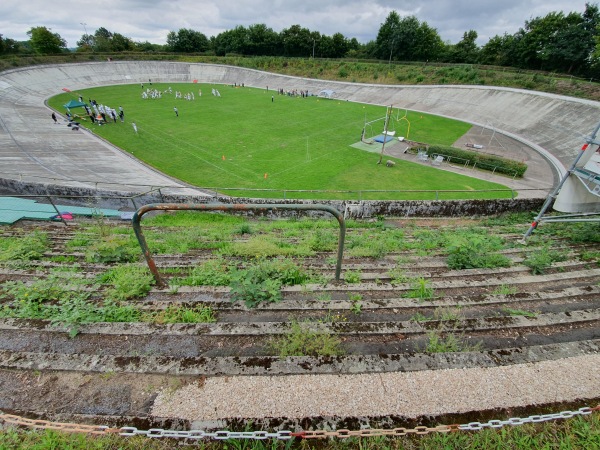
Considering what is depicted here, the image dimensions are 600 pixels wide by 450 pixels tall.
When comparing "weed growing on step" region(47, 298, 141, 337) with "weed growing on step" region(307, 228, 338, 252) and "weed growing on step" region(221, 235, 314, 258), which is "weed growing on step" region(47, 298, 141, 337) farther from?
"weed growing on step" region(307, 228, 338, 252)

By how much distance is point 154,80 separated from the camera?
6150cm

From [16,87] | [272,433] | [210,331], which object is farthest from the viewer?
[16,87]

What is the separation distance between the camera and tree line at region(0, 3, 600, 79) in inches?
1859

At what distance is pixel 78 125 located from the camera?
29062 millimetres

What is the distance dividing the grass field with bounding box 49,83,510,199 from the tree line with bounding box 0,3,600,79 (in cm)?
3144

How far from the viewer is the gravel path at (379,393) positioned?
311 centimetres

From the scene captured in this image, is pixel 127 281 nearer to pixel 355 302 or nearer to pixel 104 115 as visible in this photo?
pixel 355 302

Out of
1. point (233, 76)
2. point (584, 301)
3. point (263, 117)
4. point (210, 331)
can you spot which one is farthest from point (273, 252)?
point (233, 76)

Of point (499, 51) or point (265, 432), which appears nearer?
point (265, 432)

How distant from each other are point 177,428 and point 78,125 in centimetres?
3638

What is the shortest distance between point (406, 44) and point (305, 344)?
85.1 meters

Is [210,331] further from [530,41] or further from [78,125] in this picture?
[530,41]

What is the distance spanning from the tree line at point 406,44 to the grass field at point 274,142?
3144cm

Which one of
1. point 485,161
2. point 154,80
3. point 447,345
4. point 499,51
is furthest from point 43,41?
point 499,51
